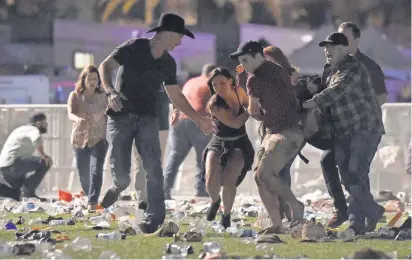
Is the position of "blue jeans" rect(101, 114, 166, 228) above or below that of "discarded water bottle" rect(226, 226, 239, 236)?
above

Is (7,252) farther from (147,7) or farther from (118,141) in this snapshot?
(147,7)

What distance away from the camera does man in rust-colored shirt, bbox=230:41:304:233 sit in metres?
11.1

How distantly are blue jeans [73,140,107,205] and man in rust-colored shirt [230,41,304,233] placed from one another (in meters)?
5.08

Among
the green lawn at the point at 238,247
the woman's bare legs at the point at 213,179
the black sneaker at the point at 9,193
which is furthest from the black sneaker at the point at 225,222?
the black sneaker at the point at 9,193

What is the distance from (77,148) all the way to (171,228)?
5840mm

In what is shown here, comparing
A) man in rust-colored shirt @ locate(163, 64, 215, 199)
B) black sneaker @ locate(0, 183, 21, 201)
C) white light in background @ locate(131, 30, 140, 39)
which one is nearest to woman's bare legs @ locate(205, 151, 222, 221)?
man in rust-colored shirt @ locate(163, 64, 215, 199)

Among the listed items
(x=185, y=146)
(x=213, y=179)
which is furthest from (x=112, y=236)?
(x=185, y=146)

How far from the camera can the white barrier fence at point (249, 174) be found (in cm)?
1967

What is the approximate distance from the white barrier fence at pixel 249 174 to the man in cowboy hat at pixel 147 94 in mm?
8515

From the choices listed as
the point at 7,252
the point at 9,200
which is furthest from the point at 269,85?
the point at 9,200

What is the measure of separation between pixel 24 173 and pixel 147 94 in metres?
7.34

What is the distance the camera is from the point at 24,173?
18359 mm

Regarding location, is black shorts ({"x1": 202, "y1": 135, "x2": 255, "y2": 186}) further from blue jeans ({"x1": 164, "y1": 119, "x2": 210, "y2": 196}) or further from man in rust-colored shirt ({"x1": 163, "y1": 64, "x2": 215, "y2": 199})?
blue jeans ({"x1": 164, "y1": 119, "x2": 210, "y2": 196})

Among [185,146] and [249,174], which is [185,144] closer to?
[185,146]
